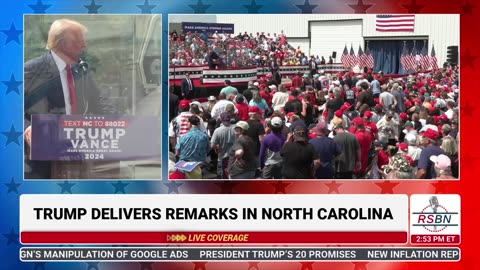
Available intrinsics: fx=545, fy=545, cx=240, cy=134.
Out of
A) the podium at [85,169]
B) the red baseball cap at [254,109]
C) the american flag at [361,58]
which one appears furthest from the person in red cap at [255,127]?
the podium at [85,169]

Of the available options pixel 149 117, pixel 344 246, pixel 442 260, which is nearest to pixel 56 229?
pixel 149 117

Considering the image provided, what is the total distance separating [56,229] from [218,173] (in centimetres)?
96

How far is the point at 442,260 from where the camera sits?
10.2 feet

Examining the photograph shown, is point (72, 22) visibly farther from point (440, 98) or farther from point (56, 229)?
point (440, 98)

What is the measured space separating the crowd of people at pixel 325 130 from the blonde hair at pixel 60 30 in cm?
66

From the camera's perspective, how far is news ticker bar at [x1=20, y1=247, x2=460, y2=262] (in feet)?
9.96

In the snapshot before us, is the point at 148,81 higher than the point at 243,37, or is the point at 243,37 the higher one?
the point at 243,37

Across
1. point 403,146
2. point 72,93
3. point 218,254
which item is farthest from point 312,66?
point 72,93

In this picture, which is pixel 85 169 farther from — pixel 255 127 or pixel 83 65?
pixel 255 127

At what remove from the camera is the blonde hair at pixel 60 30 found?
2.97 meters

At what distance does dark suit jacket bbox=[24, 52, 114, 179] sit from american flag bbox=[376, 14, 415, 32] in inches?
60.7

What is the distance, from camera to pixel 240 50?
2.94 meters

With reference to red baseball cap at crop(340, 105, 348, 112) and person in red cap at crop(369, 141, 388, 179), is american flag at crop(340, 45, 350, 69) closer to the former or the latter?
red baseball cap at crop(340, 105, 348, 112)

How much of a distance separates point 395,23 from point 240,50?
870 millimetres
